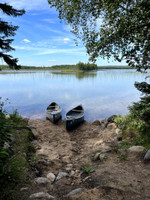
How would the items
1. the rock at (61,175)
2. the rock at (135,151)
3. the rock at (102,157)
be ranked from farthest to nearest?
the rock at (102,157) → the rock at (135,151) → the rock at (61,175)

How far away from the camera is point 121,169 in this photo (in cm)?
409

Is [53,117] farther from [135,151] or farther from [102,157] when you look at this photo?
[135,151]

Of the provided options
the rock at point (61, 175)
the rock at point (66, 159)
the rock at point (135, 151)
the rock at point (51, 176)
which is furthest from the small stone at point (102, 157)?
the rock at point (51, 176)

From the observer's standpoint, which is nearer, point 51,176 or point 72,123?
point 51,176

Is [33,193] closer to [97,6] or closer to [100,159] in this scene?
[100,159]

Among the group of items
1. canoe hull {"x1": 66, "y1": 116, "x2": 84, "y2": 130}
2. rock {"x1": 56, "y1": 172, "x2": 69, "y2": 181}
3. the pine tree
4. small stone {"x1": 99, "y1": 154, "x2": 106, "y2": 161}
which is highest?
the pine tree

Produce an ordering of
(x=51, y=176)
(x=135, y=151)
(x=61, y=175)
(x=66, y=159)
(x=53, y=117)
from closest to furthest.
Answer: (x=51, y=176) < (x=61, y=175) < (x=135, y=151) < (x=66, y=159) < (x=53, y=117)

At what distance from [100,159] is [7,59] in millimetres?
7591

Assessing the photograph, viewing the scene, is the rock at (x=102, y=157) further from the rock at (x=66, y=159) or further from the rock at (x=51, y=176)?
the rock at (x=51, y=176)

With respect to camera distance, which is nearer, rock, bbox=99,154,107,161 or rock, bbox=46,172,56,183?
rock, bbox=46,172,56,183

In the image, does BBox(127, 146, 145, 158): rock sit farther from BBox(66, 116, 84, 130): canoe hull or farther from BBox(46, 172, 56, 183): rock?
BBox(66, 116, 84, 130): canoe hull

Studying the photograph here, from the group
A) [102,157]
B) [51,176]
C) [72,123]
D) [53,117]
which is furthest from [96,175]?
[53,117]

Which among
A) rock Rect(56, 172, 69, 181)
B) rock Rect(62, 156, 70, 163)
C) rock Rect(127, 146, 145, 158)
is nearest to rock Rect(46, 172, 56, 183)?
rock Rect(56, 172, 69, 181)

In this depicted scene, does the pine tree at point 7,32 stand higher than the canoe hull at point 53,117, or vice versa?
the pine tree at point 7,32
